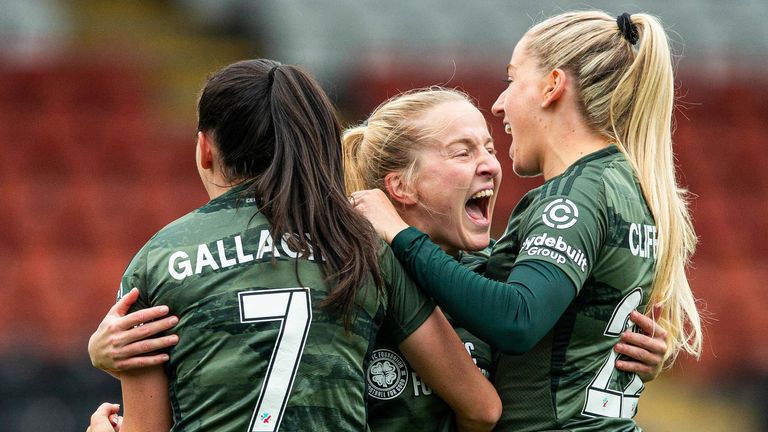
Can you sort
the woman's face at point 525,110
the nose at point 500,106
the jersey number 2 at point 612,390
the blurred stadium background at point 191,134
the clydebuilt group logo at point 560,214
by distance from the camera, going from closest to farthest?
the clydebuilt group logo at point 560,214 → the jersey number 2 at point 612,390 → the woman's face at point 525,110 → the nose at point 500,106 → the blurred stadium background at point 191,134

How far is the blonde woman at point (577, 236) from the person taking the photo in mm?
2484

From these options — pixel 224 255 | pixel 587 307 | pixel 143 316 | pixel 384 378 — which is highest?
pixel 224 255

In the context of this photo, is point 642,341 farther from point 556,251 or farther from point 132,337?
point 132,337

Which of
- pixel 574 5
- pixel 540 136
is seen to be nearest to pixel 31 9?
pixel 574 5

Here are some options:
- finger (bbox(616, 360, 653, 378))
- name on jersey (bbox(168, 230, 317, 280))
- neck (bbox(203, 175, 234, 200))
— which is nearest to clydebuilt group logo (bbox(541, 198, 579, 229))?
finger (bbox(616, 360, 653, 378))

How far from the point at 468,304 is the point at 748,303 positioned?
7.12 meters

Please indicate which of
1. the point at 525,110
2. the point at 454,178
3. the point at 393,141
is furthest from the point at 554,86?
the point at 393,141

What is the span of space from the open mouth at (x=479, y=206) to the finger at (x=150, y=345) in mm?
994

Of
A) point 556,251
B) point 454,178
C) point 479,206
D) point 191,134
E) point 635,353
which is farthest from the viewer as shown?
point 191,134

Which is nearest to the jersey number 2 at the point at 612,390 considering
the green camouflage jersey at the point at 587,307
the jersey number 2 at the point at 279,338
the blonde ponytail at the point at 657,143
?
the green camouflage jersey at the point at 587,307

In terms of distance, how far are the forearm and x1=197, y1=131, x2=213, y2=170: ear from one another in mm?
512

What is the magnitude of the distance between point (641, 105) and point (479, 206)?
53 cm

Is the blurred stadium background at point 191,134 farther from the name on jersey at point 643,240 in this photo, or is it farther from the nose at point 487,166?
the name on jersey at point 643,240

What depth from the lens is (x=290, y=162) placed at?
240cm
